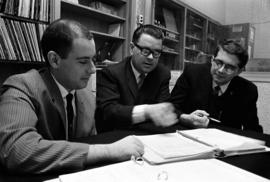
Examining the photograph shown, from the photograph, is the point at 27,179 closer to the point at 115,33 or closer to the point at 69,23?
the point at 69,23

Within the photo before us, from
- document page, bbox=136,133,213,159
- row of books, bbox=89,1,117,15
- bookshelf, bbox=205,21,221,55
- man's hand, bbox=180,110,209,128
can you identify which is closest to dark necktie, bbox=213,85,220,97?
man's hand, bbox=180,110,209,128

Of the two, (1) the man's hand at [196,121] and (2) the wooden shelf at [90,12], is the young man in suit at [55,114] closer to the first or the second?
(1) the man's hand at [196,121]

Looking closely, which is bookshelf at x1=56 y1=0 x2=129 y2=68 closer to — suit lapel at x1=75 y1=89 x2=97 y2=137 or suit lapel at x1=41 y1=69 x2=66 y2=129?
suit lapel at x1=75 y1=89 x2=97 y2=137

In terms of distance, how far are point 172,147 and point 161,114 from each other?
0.29 m

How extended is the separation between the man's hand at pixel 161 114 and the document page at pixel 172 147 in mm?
114

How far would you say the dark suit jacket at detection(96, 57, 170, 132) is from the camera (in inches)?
48.1

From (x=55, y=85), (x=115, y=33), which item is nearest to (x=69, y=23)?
(x=55, y=85)

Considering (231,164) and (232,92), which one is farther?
(232,92)

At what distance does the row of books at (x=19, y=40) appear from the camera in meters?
1.83

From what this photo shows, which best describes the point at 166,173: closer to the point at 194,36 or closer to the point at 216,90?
the point at 216,90

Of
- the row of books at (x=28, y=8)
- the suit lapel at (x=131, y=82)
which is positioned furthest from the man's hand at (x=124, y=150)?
the row of books at (x=28, y=8)

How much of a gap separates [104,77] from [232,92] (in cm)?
90

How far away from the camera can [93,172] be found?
59cm

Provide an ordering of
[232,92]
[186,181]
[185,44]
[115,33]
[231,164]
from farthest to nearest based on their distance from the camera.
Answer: [185,44] → [115,33] → [232,92] → [231,164] → [186,181]
